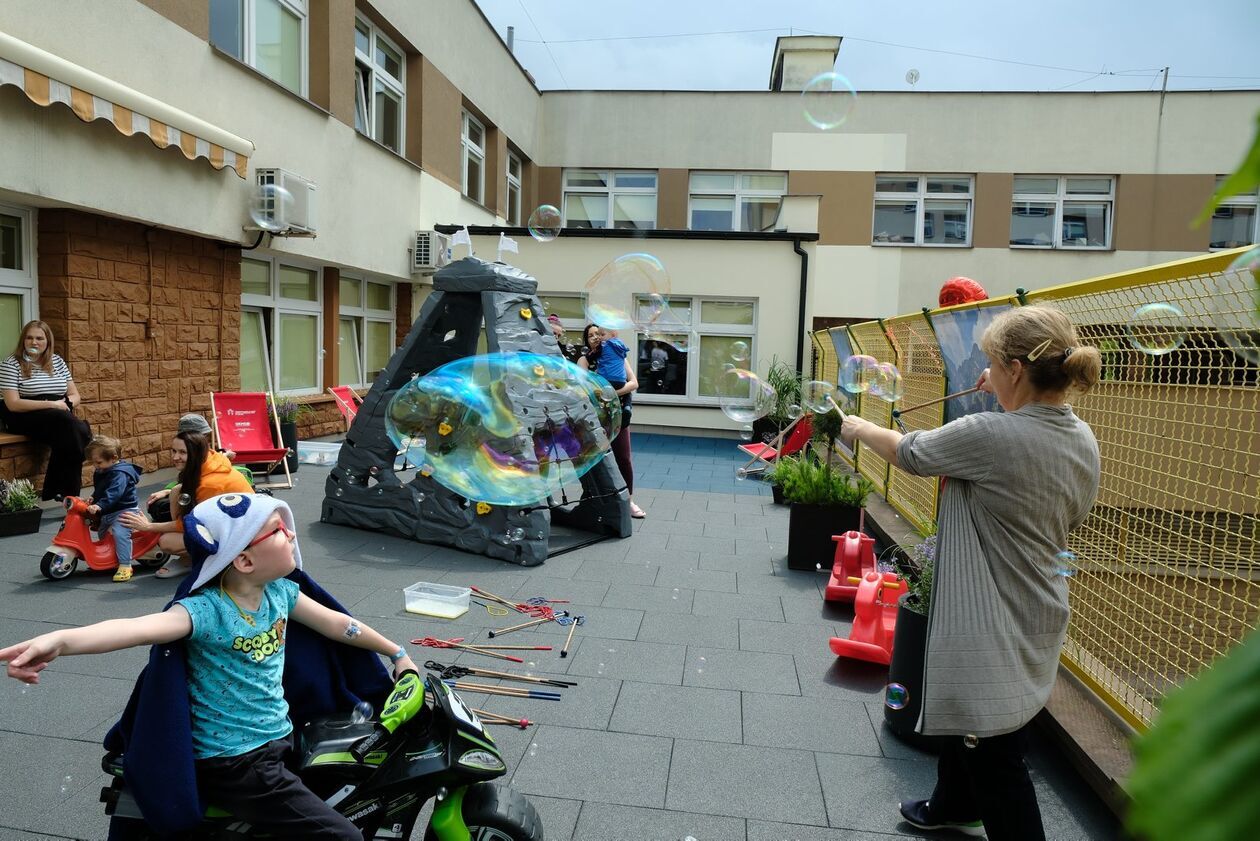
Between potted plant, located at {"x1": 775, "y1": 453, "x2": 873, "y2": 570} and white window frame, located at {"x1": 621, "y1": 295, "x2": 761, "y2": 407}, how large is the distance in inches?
375

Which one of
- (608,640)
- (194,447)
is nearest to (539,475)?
(608,640)

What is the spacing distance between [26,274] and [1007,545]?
27.7 ft

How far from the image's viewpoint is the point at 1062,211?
19375 mm

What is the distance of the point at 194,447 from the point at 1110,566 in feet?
17.0

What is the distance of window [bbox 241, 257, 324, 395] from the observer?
11.1 meters

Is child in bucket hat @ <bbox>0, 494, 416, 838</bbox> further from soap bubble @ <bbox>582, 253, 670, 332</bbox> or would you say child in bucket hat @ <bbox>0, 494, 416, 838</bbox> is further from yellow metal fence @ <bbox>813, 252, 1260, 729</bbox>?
soap bubble @ <bbox>582, 253, 670, 332</bbox>

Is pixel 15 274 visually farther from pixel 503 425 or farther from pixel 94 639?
pixel 94 639

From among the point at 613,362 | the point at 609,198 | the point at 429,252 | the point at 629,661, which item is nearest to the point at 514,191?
the point at 609,198

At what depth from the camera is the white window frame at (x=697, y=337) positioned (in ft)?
53.0

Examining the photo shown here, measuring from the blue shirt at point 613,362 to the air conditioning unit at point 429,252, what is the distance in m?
6.83

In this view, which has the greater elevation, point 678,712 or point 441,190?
point 441,190

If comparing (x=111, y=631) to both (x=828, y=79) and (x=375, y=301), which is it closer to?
(x=828, y=79)

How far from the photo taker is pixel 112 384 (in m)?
8.49

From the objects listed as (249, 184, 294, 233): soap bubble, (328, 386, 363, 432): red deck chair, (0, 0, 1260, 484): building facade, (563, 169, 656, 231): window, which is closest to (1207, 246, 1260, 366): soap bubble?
(0, 0, 1260, 484): building facade
